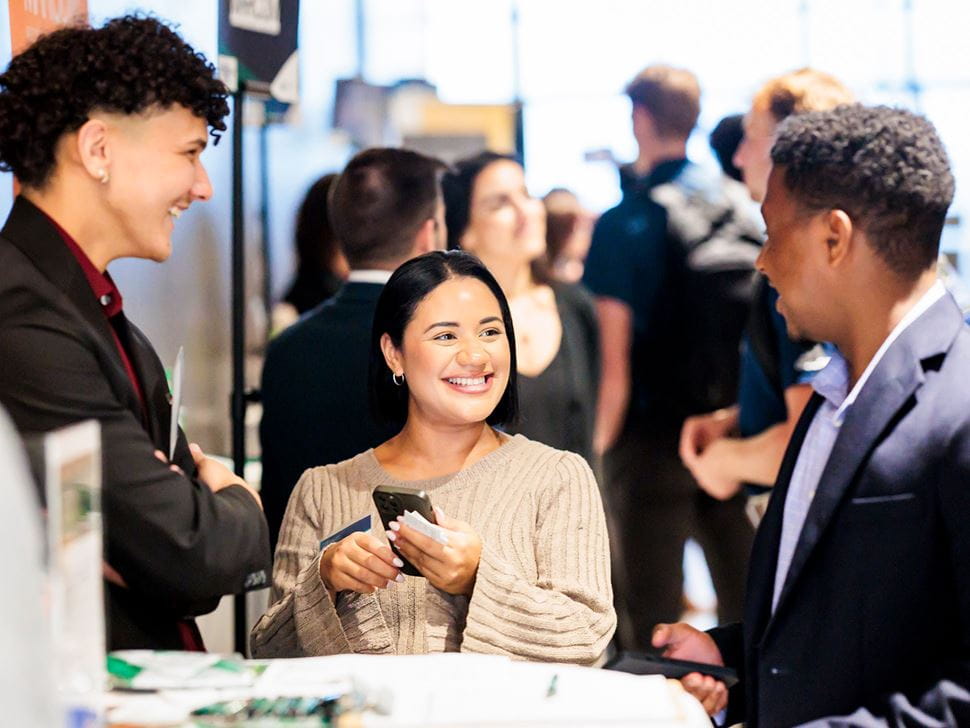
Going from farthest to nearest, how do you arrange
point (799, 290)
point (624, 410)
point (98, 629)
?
point (624, 410) < point (799, 290) < point (98, 629)

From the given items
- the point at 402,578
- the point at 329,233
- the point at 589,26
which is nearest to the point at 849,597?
the point at 402,578

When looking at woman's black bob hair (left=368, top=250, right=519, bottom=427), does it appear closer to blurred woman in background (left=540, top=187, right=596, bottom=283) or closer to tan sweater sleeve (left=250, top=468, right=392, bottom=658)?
tan sweater sleeve (left=250, top=468, right=392, bottom=658)

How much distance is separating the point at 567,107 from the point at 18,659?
7.40m

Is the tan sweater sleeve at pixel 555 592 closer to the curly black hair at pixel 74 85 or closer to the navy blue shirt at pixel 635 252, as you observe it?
the curly black hair at pixel 74 85

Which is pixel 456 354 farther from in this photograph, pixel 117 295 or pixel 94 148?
pixel 94 148

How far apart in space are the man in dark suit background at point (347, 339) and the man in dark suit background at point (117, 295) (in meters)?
1.10

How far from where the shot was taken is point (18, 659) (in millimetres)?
936

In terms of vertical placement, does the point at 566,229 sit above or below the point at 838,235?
above

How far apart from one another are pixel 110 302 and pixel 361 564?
0.59 meters

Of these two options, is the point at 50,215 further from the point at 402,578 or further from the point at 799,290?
the point at 799,290

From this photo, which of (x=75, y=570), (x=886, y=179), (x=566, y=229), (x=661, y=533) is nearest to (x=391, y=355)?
(x=886, y=179)

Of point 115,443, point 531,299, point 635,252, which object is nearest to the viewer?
point 115,443

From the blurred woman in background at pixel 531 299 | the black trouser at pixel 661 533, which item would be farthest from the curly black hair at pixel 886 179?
the black trouser at pixel 661 533

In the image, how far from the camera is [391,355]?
2.56m
